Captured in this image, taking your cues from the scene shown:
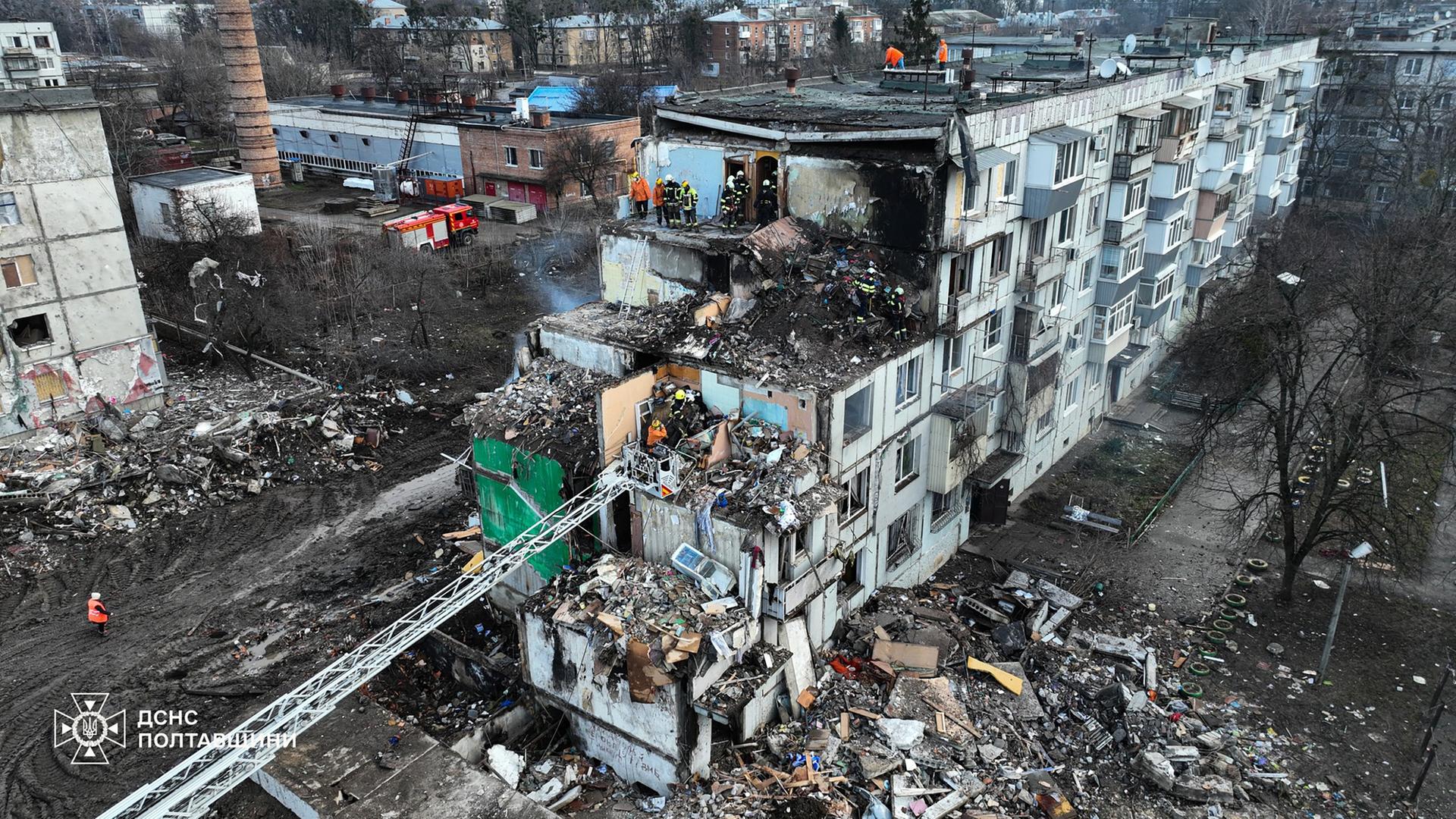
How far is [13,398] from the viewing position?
2917cm

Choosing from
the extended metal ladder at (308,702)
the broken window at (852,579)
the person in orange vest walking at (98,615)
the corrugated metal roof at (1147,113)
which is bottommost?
the person in orange vest walking at (98,615)

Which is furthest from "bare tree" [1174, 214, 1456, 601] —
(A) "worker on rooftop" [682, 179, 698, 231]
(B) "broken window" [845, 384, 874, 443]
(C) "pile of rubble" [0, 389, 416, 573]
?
(C) "pile of rubble" [0, 389, 416, 573]

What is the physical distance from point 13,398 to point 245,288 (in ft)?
34.6

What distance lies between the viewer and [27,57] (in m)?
30.9

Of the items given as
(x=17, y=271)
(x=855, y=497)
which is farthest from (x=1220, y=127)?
(x=17, y=271)

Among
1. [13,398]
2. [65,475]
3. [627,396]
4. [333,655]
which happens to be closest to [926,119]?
[627,396]

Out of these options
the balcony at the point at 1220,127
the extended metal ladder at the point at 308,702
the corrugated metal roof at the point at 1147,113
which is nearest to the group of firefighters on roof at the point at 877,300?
the extended metal ladder at the point at 308,702

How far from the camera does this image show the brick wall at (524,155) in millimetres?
54438

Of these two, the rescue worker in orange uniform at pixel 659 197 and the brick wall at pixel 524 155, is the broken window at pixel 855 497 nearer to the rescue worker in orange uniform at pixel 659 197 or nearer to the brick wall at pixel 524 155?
the rescue worker in orange uniform at pixel 659 197

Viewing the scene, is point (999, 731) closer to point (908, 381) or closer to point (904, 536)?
point (904, 536)

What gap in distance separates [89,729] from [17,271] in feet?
56.6

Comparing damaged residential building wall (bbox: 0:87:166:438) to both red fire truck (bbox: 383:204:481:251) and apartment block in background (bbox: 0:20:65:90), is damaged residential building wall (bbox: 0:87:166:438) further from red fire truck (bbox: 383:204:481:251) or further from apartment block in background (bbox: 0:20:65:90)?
red fire truck (bbox: 383:204:481:251)

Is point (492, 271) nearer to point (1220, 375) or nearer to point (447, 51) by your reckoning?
point (1220, 375)

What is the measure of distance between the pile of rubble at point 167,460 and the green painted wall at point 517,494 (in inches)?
383
